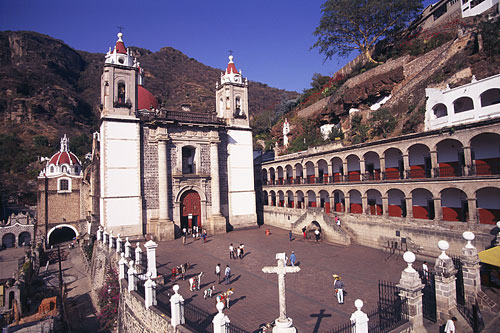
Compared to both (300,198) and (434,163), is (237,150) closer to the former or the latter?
(300,198)

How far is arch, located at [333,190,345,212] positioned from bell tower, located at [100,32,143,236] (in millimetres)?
16214

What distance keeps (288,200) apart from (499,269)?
22210 mm

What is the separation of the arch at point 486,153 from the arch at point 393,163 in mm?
4504

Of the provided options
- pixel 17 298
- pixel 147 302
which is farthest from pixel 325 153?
pixel 17 298

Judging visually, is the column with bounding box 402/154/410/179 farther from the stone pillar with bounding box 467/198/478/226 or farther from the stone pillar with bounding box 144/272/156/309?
the stone pillar with bounding box 144/272/156/309

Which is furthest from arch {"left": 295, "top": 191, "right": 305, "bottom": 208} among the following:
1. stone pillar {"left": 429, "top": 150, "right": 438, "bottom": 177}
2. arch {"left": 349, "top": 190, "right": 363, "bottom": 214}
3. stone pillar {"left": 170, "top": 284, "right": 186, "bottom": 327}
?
stone pillar {"left": 170, "top": 284, "right": 186, "bottom": 327}

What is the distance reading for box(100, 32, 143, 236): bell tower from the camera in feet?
73.8

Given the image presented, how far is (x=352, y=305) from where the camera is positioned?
10.8m

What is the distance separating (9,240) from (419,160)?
165ft

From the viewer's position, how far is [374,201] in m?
22.7

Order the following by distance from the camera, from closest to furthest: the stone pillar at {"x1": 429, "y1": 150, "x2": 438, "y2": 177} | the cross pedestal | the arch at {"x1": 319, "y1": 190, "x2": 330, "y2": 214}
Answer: the cross pedestal → the stone pillar at {"x1": 429, "y1": 150, "x2": 438, "y2": 177} → the arch at {"x1": 319, "y1": 190, "x2": 330, "y2": 214}

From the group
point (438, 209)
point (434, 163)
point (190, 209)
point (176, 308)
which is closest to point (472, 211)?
point (438, 209)

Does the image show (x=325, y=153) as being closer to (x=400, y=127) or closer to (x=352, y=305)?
(x=400, y=127)

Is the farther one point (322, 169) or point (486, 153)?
point (322, 169)
